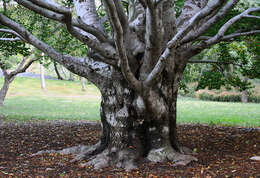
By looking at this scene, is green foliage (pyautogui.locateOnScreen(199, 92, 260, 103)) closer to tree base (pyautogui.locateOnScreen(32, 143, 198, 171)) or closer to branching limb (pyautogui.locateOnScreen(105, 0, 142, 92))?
tree base (pyautogui.locateOnScreen(32, 143, 198, 171))

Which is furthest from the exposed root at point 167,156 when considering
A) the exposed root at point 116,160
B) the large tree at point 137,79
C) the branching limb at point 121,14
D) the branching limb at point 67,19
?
the branching limb at point 121,14

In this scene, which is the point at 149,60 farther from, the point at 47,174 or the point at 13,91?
the point at 13,91

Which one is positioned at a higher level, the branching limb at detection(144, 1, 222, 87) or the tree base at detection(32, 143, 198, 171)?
the branching limb at detection(144, 1, 222, 87)

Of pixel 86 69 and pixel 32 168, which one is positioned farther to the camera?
pixel 86 69

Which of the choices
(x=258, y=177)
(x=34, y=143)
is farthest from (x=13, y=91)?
(x=258, y=177)

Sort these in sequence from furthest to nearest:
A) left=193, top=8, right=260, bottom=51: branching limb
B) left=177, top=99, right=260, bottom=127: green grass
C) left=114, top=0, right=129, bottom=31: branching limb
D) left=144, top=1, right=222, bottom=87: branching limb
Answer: left=177, top=99, right=260, bottom=127: green grass → left=193, top=8, right=260, bottom=51: branching limb → left=114, top=0, right=129, bottom=31: branching limb → left=144, top=1, right=222, bottom=87: branching limb

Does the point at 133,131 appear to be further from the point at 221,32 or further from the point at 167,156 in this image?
the point at 221,32

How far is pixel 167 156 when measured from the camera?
511 centimetres

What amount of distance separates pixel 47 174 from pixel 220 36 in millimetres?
3639

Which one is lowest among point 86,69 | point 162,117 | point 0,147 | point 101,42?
point 0,147

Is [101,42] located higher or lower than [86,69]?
higher

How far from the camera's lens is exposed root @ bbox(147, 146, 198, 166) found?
501 cm

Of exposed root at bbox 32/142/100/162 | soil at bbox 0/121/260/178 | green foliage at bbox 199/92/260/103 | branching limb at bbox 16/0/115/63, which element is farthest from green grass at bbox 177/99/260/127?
green foliage at bbox 199/92/260/103

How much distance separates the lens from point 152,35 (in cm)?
432
